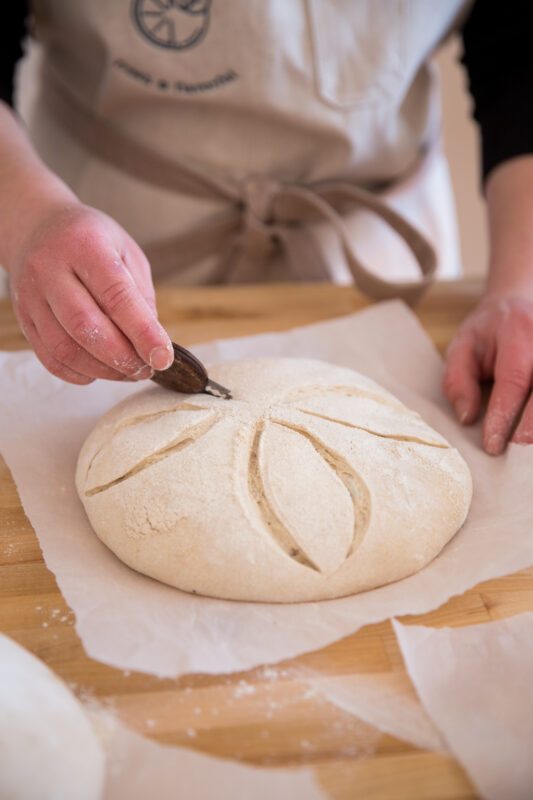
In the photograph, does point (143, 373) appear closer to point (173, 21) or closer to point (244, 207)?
point (244, 207)

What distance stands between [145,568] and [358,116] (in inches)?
45.5

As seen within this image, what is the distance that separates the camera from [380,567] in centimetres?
102

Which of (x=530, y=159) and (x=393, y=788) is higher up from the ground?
(x=530, y=159)

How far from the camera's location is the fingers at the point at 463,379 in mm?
1381

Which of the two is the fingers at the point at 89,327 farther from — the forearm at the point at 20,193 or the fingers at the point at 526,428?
the fingers at the point at 526,428

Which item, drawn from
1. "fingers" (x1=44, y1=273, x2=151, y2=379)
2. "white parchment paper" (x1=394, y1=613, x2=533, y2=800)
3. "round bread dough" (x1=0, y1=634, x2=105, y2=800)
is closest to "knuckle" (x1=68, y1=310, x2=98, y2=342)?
"fingers" (x1=44, y1=273, x2=151, y2=379)

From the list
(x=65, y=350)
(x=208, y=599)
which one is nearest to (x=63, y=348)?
(x=65, y=350)

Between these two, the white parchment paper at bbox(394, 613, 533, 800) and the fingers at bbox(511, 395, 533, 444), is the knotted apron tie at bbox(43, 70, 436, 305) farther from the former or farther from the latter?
the white parchment paper at bbox(394, 613, 533, 800)

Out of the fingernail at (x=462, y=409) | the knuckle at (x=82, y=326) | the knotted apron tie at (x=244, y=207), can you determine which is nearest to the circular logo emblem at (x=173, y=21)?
the knotted apron tie at (x=244, y=207)

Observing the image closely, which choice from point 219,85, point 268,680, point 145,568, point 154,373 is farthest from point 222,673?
point 219,85

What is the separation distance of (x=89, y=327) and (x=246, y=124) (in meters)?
0.81

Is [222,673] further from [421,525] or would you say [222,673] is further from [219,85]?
[219,85]

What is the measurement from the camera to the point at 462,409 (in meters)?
1.38

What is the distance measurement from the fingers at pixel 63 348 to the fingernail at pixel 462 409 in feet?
2.03
